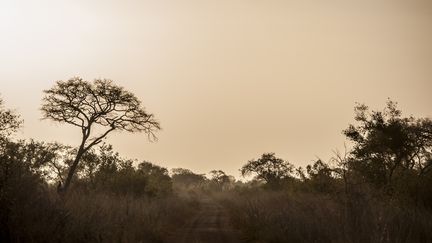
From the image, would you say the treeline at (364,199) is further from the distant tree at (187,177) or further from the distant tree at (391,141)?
the distant tree at (187,177)

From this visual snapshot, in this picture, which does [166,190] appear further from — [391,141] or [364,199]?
[364,199]

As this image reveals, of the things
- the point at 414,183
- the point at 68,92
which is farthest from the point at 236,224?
the point at 68,92

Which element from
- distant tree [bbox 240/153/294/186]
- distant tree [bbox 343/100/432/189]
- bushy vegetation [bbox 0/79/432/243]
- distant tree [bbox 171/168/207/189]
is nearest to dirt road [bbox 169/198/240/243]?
bushy vegetation [bbox 0/79/432/243]

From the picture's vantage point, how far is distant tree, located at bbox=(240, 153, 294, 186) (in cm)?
6068

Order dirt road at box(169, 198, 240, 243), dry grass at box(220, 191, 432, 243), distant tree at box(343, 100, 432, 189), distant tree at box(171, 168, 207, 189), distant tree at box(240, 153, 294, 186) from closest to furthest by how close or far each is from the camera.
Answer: dry grass at box(220, 191, 432, 243) → dirt road at box(169, 198, 240, 243) → distant tree at box(343, 100, 432, 189) → distant tree at box(240, 153, 294, 186) → distant tree at box(171, 168, 207, 189)

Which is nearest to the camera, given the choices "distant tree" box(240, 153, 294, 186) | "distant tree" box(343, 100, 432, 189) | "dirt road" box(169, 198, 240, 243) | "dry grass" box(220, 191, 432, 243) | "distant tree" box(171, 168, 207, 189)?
"dry grass" box(220, 191, 432, 243)

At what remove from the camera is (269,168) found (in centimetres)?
6338

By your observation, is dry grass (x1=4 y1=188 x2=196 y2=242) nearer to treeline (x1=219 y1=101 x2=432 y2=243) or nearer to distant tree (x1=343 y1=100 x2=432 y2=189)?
treeline (x1=219 y1=101 x2=432 y2=243)

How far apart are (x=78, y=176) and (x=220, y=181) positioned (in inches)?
3349

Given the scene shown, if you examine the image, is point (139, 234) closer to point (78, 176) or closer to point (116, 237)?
point (116, 237)

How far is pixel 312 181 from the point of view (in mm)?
31781

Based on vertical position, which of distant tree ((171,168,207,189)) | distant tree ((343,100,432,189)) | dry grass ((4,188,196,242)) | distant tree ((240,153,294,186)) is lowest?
dry grass ((4,188,196,242))

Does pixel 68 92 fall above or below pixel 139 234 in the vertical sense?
above

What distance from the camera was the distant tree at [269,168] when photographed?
60.7 metres
